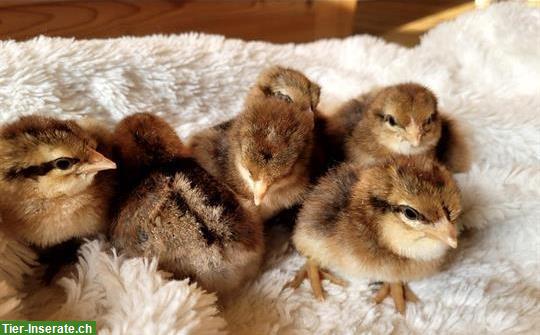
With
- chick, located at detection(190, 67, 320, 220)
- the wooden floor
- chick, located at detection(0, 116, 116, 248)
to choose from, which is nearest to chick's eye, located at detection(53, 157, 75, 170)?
chick, located at detection(0, 116, 116, 248)

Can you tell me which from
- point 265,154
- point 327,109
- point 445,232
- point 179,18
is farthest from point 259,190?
point 179,18

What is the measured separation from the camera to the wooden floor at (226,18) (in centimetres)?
169

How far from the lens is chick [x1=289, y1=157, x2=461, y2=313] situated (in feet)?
2.80

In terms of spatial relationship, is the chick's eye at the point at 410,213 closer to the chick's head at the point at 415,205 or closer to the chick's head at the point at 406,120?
the chick's head at the point at 415,205

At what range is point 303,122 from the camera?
1.02 m

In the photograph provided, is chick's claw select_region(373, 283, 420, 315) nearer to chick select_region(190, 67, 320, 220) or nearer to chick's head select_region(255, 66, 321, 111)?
chick select_region(190, 67, 320, 220)

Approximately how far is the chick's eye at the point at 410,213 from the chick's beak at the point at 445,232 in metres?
0.03

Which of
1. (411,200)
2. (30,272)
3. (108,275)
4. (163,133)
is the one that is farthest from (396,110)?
(30,272)

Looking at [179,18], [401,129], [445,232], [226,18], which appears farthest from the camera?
[226,18]

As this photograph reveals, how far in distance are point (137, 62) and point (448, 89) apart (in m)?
0.95

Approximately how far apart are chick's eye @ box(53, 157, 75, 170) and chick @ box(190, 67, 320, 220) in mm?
300

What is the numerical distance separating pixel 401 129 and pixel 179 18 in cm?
124

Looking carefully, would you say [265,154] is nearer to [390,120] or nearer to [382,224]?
[382,224]

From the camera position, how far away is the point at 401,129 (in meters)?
1.16
